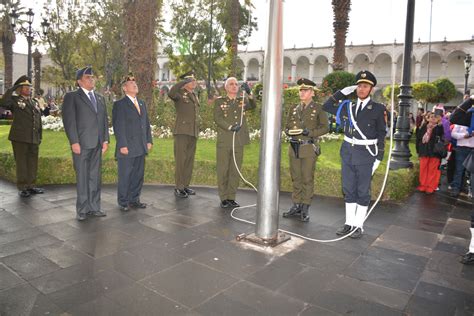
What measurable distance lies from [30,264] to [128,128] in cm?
269

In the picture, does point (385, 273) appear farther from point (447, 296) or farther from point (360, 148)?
point (360, 148)

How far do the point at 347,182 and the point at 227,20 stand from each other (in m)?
26.7

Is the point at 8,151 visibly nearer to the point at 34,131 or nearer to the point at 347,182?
the point at 34,131

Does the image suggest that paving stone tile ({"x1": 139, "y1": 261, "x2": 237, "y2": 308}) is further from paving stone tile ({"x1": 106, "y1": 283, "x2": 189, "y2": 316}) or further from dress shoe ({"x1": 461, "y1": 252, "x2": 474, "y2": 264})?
dress shoe ({"x1": 461, "y1": 252, "x2": 474, "y2": 264})

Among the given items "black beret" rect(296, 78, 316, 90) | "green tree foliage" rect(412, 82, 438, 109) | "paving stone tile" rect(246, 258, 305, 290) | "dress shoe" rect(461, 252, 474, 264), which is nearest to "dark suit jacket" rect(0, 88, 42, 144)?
"black beret" rect(296, 78, 316, 90)

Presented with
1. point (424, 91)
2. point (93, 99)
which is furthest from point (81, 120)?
point (424, 91)

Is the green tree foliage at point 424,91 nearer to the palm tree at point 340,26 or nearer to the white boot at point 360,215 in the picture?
the palm tree at point 340,26

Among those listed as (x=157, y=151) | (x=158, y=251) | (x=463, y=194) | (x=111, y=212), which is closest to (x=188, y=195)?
(x=111, y=212)

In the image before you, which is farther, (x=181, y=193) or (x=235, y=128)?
(x=181, y=193)

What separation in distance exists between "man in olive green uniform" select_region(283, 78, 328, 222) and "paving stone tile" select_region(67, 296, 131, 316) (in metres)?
3.24

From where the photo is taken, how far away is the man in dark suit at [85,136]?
17.4ft

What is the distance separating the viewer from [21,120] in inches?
263

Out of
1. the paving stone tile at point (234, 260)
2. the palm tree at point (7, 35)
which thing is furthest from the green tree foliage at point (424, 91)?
the palm tree at point (7, 35)

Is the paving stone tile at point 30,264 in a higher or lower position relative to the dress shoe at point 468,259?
lower
